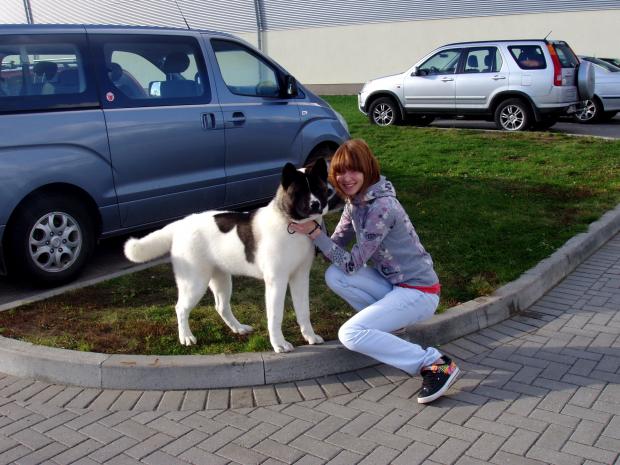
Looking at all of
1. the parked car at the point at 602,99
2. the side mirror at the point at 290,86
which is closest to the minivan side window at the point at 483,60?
the parked car at the point at 602,99

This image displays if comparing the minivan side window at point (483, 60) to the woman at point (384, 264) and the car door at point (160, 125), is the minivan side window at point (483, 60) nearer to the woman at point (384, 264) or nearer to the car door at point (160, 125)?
the car door at point (160, 125)

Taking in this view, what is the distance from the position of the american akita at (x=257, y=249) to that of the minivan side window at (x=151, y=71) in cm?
229

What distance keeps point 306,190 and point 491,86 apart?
11687 millimetres

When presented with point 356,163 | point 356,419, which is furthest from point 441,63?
point 356,419

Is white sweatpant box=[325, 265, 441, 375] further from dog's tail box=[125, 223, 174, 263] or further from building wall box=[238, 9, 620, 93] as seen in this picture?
building wall box=[238, 9, 620, 93]

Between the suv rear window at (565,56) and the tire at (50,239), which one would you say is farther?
the suv rear window at (565,56)

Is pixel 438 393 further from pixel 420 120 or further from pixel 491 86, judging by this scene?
pixel 420 120

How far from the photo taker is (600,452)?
10.8 ft

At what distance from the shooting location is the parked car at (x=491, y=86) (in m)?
13.8

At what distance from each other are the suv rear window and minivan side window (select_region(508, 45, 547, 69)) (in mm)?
387

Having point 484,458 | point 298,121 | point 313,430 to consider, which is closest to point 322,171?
point 313,430

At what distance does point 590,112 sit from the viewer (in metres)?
16.6

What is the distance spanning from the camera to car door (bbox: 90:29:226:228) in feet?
19.9

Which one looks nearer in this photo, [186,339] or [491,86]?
[186,339]
